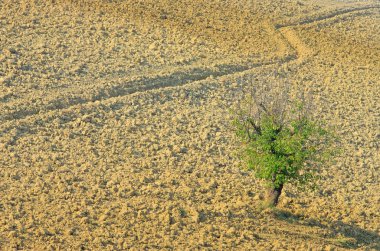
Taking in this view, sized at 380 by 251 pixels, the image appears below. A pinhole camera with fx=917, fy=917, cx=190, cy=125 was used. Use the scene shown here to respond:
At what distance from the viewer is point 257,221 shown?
2164 cm

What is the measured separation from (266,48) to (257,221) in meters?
12.3

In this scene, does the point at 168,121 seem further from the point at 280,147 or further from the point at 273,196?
the point at 280,147

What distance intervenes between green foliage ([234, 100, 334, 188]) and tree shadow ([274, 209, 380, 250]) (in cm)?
93

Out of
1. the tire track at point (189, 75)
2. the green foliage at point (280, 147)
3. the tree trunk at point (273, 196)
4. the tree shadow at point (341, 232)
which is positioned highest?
the tire track at point (189, 75)

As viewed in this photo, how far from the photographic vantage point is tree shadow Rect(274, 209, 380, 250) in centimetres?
2175

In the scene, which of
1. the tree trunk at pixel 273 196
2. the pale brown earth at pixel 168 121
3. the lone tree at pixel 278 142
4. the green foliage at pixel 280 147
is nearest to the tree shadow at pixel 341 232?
the pale brown earth at pixel 168 121

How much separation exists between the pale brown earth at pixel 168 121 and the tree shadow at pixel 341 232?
43 mm

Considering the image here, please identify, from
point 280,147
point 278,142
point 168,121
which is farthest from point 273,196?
point 168,121

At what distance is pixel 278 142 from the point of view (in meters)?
21.3

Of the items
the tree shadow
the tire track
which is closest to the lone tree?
the tree shadow

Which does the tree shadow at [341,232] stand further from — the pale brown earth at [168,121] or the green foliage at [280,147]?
the green foliage at [280,147]

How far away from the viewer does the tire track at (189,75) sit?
2662cm

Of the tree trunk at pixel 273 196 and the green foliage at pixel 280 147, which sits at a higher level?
the green foliage at pixel 280 147

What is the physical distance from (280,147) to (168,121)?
5883 mm
